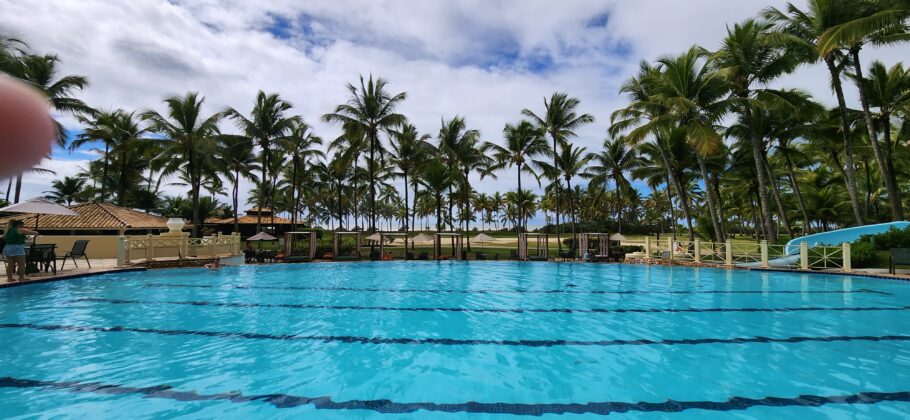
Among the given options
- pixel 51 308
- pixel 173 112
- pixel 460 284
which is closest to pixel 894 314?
pixel 460 284

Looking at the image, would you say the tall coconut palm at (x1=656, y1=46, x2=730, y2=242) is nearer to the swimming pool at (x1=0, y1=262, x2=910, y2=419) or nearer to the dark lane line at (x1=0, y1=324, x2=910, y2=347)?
the swimming pool at (x1=0, y1=262, x2=910, y2=419)

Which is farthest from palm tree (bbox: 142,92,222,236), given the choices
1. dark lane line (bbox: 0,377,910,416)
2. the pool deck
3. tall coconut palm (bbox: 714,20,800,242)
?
tall coconut palm (bbox: 714,20,800,242)

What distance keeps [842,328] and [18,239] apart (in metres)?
20.8

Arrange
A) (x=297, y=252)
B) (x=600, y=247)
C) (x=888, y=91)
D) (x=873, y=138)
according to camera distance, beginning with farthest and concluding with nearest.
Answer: (x=600, y=247)
(x=297, y=252)
(x=888, y=91)
(x=873, y=138)

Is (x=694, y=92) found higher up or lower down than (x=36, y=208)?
higher up

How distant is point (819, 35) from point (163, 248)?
1229 inches

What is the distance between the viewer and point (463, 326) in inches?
352

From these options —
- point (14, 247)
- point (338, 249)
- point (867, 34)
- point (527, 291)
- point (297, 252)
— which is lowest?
point (527, 291)

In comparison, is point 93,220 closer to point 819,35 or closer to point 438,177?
point 438,177

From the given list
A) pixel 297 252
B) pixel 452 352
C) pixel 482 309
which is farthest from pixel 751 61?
pixel 297 252

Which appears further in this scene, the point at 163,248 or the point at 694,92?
the point at 694,92

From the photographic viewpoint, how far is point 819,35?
18312 millimetres

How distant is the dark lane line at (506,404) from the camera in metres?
5.09

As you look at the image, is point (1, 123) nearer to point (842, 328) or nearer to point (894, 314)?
point (842, 328)
